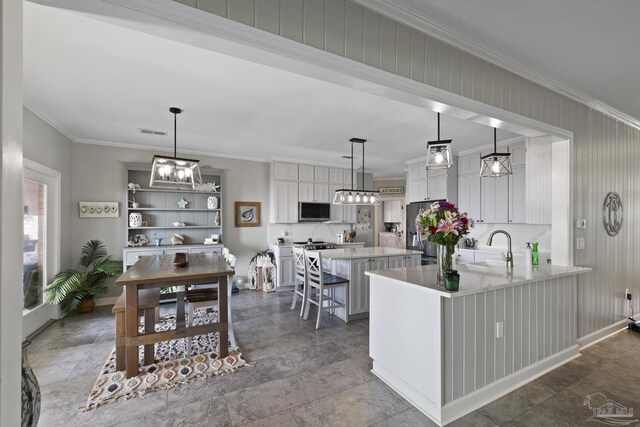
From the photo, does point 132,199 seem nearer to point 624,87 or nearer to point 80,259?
point 80,259

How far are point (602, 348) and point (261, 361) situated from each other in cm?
366

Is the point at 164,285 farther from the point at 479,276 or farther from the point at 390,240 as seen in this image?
the point at 390,240

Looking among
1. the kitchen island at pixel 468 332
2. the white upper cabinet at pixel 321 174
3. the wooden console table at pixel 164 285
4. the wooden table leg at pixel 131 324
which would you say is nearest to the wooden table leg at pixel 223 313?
the wooden console table at pixel 164 285

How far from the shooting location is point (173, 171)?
3.19 m

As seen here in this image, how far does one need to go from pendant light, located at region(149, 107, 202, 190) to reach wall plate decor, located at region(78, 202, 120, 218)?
227 centimetres

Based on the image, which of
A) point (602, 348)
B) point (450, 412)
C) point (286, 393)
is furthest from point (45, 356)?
point (602, 348)

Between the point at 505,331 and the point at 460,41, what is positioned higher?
the point at 460,41

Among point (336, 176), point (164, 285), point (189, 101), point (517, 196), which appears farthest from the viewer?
point (336, 176)

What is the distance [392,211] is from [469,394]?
7.89 meters

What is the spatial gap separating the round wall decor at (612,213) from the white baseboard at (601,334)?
1.12 metres

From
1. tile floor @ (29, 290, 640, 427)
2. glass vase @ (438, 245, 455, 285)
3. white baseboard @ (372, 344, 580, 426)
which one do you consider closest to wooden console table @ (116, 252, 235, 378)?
tile floor @ (29, 290, 640, 427)

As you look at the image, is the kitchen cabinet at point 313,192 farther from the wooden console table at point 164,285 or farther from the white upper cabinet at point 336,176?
the wooden console table at point 164,285

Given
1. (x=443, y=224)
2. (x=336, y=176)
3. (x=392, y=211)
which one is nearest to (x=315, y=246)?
(x=336, y=176)

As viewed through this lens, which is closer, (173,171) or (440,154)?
(440,154)
